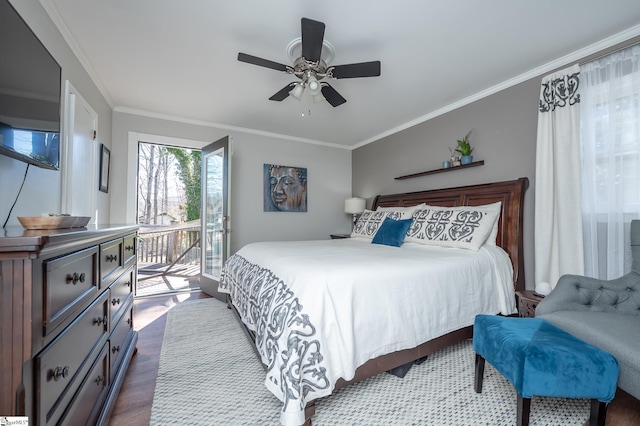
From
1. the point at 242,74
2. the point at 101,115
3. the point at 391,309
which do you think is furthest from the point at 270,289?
the point at 101,115

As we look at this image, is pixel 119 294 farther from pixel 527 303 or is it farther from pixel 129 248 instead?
pixel 527 303

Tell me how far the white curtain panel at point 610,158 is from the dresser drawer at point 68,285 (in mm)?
3371

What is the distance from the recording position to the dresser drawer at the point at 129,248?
1696mm

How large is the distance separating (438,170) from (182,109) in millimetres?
3485

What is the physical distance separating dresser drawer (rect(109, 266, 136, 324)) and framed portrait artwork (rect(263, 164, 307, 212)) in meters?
2.72

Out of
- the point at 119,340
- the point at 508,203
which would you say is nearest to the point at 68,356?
the point at 119,340

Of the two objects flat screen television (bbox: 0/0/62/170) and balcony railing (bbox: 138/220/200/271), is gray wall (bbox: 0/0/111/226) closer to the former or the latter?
flat screen television (bbox: 0/0/62/170)

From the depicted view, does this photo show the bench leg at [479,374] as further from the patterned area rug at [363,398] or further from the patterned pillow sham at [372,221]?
the patterned pillow sham at [372,221]

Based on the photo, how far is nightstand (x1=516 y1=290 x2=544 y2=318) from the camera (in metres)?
2.09

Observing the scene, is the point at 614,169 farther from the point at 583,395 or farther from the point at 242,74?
the point at 242,74

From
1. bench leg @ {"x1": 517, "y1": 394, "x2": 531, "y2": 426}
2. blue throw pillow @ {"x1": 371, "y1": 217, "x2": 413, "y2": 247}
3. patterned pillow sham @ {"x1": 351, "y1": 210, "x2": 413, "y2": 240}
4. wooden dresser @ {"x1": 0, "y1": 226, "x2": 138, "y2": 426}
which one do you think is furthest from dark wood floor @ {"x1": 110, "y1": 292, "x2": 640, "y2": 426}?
patterned pillow sham @ {"x1": 351, "y1": 210, "x2": 413, "y2": 240}

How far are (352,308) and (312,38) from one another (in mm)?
1765

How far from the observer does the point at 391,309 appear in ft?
5.21

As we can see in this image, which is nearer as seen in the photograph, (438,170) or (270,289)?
(270,289)
